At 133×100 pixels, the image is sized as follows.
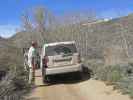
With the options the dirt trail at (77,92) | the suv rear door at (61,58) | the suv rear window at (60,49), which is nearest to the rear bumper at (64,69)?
the suv rear door at (61,58)

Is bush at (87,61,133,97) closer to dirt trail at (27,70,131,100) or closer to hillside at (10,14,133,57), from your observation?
dirt trail at (27,70,131,100)

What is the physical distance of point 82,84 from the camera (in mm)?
15102

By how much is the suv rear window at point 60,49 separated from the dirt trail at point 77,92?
1392mm

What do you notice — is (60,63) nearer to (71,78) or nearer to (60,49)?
(60,49)

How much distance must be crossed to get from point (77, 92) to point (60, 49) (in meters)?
3.50

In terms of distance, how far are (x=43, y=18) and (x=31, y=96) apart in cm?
3196

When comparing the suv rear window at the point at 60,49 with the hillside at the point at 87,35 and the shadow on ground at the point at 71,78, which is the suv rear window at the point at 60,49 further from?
the hillside at the point at 87,35

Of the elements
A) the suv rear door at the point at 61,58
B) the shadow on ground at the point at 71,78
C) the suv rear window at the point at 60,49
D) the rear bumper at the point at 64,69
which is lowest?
the shadow on ground at the point at 71,78

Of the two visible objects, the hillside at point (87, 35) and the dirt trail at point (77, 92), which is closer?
the dirt trail at point (77, 92)

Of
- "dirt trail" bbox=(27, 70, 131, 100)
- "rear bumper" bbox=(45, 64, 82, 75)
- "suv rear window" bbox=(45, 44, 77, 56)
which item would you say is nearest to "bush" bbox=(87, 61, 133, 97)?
"dirt trail" bbox=(27, 70, 131, 100)

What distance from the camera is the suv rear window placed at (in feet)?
52.4

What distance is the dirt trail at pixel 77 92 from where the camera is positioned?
11781mm

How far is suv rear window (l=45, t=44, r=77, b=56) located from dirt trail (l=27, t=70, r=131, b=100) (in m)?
1.39

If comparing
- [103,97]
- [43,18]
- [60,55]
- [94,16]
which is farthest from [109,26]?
[103,97]
